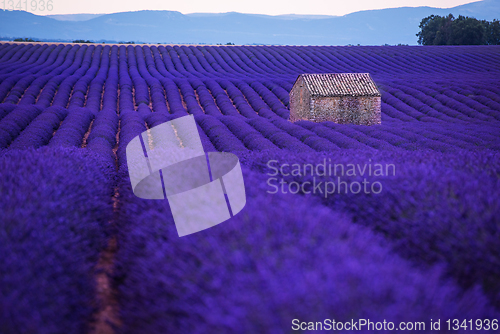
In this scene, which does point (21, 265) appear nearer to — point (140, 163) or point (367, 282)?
point (367, 282)

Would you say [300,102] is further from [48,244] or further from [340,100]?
[48,244]

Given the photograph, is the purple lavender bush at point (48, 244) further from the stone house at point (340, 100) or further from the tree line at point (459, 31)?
Answer: the tree line at point (459, 31)

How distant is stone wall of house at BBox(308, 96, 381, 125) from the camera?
64.4 ft

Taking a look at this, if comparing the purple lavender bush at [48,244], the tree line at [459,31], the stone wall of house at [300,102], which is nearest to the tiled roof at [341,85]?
the stone wall of house at [300,102]

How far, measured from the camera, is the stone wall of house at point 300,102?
19766 millimetres

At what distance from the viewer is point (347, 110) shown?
19.9 meters

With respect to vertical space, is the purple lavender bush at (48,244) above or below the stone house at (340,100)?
below

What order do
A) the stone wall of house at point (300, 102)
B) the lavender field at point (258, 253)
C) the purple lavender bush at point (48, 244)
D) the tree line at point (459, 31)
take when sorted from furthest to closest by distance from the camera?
the tree line at point (459, 31) → the stone wall of house at point (300, 102) → the purple lavender bush at point (48, 244) → the lavender field at point (258, 253)

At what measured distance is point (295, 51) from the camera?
160 feet

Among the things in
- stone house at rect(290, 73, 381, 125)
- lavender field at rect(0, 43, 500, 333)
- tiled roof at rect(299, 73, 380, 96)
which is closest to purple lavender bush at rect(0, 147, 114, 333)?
lavender field at rect(0, 43, 500, 333)

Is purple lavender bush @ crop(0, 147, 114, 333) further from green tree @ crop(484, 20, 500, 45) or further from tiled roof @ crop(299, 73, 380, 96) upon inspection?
green tree @ crop(484, 20, 500, 45)

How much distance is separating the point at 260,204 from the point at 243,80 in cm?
2980

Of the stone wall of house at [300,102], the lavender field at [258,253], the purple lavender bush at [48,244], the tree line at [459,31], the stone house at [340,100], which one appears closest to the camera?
the lavender field at [258,253]

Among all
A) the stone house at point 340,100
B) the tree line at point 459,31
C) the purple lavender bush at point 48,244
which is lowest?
the purple lavender bush at point 48,244
